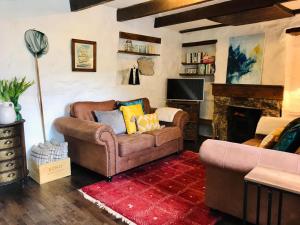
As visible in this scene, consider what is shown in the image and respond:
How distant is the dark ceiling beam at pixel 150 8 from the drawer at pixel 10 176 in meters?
2.71

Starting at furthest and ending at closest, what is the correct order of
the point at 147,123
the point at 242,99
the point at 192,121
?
the point at 192,121 → the point at 242,99 → the point at 147,123

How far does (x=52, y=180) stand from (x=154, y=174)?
1283mm

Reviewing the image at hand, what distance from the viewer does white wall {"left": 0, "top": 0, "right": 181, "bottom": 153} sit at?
10.0 ft

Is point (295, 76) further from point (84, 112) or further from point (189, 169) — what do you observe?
point (84, 112)

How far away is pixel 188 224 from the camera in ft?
7.08

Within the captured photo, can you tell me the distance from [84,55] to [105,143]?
1.59m

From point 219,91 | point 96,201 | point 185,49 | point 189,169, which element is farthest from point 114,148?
point 185,49

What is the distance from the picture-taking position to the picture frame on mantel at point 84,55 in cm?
364

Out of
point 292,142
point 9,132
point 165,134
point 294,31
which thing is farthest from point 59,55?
point 294,31

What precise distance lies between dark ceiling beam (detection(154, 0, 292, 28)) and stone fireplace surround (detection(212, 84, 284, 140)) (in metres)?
1.43

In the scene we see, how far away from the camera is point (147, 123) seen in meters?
3.74

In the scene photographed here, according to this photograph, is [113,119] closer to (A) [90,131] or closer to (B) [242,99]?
(A) [90,131]

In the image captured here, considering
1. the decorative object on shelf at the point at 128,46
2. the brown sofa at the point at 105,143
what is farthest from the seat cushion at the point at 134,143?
the decorative object on shelf at the point at 128,46

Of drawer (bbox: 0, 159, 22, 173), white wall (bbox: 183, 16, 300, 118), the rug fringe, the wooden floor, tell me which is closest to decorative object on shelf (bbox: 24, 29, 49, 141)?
drawer (bbox: 0, 159, 22, 173)
